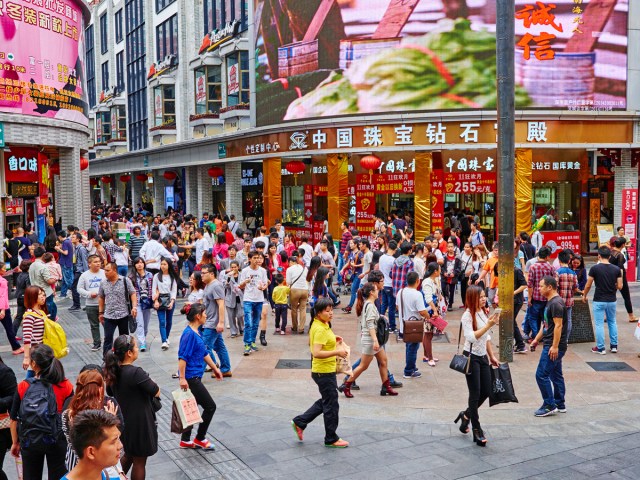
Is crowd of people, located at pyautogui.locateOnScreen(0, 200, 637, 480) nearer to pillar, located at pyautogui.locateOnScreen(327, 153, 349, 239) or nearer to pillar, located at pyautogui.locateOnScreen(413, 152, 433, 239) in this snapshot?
pillar, located at pyautogui.locateOnScreen(413, 152, 433, 239)

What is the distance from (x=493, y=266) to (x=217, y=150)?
20.6 metres

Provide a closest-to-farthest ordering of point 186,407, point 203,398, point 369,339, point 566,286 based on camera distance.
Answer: point 186,407, point 203,398, point 369,339, point 566,286

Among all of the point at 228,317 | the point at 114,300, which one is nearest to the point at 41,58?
the point at 228,317

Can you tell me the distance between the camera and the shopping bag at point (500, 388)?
750 centimetres

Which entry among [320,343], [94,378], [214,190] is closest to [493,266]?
[320,343]

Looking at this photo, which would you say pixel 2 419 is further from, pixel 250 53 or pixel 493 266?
pixel 250 53

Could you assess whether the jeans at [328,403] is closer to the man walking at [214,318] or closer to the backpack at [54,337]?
the man walking at [214,318]

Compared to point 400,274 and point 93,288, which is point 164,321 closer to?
point 93,288

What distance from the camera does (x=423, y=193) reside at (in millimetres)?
22312

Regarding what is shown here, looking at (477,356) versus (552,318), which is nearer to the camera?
(477,356)

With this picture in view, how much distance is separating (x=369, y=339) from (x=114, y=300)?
4.34m

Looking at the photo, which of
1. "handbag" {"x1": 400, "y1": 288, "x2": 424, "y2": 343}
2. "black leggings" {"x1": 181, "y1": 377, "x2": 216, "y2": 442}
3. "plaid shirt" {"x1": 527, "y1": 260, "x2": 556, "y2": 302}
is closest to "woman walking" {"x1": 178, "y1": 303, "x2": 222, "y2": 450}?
"black leggings" {"x1": 181, "y1": 377, "x2": 216, "y2": 442}

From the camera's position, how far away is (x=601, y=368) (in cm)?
1048

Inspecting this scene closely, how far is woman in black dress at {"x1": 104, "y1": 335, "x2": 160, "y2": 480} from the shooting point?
5.88m
